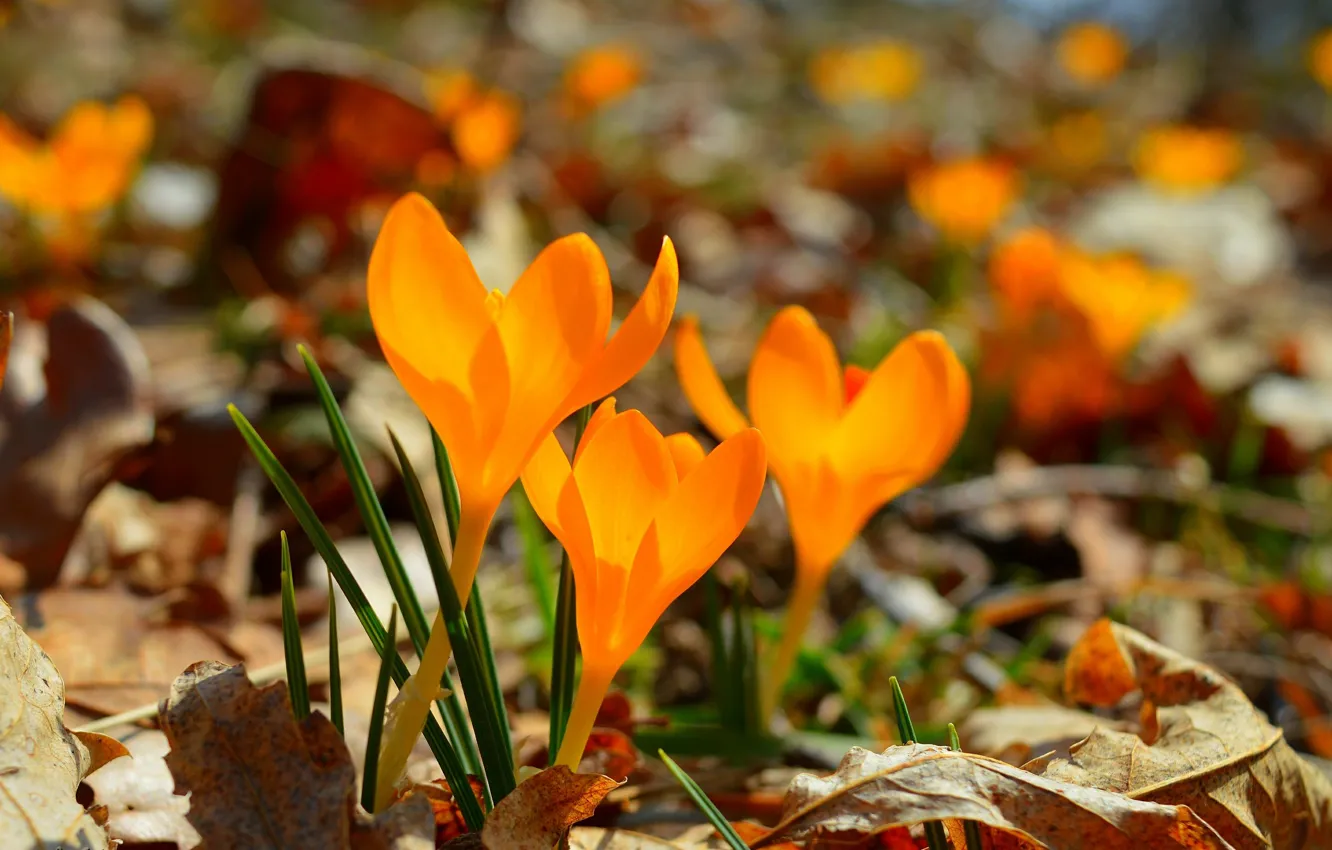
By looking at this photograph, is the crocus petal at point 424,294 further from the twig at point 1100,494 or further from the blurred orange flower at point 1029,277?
the blurred orange flower at point 1029,277

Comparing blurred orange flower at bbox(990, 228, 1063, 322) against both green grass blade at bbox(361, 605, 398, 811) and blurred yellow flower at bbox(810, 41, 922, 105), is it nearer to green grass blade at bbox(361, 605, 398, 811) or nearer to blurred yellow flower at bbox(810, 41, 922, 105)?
green grass blade at bbox(361, 605, 398, 811)

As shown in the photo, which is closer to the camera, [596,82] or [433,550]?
[433,550]

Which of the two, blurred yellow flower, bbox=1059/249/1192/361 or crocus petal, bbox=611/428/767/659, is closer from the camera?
crocus petal, bbox=611/428/767/659

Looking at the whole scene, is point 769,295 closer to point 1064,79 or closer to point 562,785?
point 562,785

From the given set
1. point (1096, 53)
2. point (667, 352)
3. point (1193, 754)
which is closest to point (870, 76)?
point (1096, 53)

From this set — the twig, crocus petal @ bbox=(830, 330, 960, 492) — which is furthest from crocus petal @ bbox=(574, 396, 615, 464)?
the twig

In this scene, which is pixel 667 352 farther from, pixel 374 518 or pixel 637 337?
pixel 637 337
